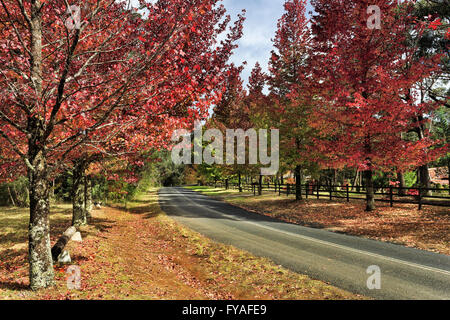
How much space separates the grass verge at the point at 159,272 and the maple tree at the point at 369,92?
978cm

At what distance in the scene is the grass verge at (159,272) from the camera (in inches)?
234

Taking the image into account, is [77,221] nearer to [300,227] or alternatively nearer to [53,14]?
[53,14]

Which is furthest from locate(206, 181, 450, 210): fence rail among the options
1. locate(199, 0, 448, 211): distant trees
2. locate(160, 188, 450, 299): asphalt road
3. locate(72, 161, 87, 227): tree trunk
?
locate(72, 161, 87, 227): tree trunk

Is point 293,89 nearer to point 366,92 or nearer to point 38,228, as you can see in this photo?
point 366,92

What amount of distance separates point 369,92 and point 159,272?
15.0m

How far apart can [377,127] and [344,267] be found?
9340 millimetres

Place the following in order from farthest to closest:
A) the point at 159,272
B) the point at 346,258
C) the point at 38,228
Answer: the point at 346,258 < the point at 159,272 < the point at 38,228

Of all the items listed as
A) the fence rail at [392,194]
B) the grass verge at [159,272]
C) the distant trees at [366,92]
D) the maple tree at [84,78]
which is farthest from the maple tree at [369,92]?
the grass verge at [159,272]

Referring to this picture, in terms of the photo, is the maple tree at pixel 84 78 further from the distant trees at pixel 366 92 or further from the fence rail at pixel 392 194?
the fence rail at pixel 392 194

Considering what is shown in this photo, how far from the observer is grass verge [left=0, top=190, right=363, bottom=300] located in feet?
19.5

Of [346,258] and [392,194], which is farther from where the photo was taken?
[392,194]

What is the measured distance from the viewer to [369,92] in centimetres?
1555

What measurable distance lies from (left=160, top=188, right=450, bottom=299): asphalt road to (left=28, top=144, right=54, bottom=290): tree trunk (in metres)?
6.23

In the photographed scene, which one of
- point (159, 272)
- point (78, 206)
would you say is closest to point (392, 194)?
point (159, 272)
